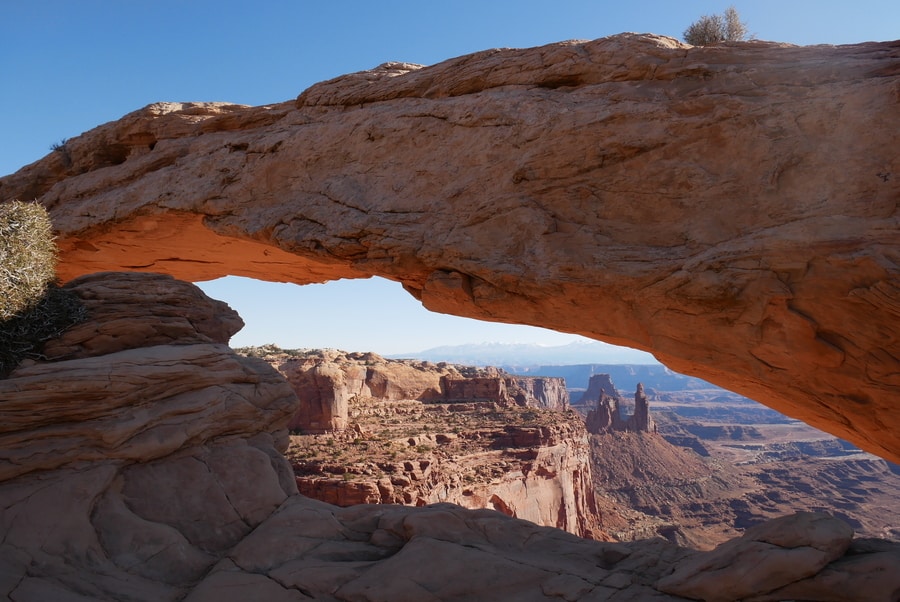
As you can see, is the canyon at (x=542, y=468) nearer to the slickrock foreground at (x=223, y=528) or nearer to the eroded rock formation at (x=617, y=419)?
the eroded rock formation at (x=617, y=419)

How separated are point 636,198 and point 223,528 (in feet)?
24.9

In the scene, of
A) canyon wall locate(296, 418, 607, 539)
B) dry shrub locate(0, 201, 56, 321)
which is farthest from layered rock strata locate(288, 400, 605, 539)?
dry shrub locate(0, 201, 56, 321)

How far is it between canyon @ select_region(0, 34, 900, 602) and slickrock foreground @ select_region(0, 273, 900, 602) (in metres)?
0.04

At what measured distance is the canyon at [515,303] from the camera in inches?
281

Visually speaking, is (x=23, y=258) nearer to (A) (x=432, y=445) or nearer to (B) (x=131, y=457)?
(B) (x=131, y=457)

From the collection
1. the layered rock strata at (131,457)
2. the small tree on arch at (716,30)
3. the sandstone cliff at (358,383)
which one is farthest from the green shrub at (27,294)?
the sandstone cliff at (358,383)

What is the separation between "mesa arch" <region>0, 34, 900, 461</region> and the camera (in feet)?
26.7

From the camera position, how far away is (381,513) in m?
8.80

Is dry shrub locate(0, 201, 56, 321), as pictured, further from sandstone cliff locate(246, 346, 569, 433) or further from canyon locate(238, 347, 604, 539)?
sandstone cliff locate(246, 346, 569, 433)

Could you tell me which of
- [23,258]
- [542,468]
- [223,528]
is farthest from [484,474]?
[23,258]

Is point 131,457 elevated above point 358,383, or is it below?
above

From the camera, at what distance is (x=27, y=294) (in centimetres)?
1045

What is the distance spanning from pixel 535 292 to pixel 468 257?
48.2 inches

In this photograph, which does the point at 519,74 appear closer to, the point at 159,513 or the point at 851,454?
the point at 159,513
